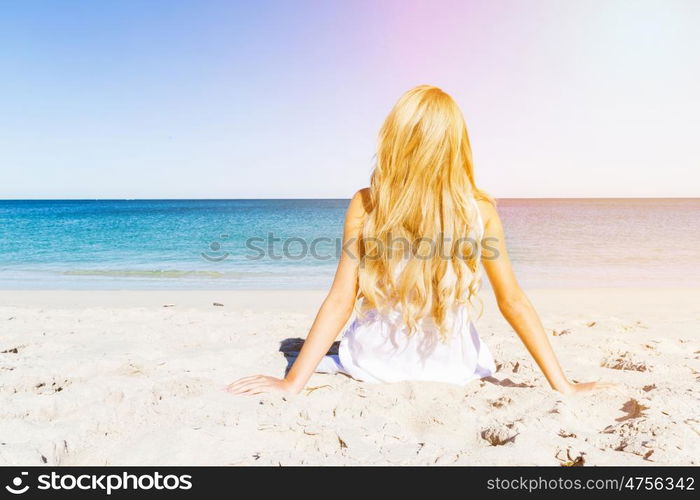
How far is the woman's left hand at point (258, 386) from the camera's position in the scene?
2705 mm

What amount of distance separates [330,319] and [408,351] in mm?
530

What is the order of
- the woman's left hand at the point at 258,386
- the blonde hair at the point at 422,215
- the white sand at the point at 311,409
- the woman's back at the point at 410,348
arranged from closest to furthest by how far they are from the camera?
the white sand at the point at 311,409
the blonde hair at the point at 422,215
the woman's left hand at the point at 258,386
the woman's back at the point at 410,348

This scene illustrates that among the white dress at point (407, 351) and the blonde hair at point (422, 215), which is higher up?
the blonde hair at point (422, 215)

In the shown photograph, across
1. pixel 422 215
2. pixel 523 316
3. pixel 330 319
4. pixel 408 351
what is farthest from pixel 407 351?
pixel 422 215

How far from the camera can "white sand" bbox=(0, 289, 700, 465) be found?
2078 millimetres

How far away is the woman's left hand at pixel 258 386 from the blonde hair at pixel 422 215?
2.18ft

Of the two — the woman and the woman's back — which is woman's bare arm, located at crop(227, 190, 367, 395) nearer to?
the woman

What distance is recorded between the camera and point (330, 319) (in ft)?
9.00

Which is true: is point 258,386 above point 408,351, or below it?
below

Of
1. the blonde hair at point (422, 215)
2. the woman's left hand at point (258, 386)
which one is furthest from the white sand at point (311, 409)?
the blonde hair at point (422, 215)

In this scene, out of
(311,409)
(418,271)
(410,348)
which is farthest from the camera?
(410,348)

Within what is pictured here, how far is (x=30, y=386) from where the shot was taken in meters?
2.95

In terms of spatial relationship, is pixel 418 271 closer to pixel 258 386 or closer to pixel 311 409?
pixel 311 409

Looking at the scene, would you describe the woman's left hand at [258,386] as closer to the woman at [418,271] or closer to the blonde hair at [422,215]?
the woman at [418,271]
